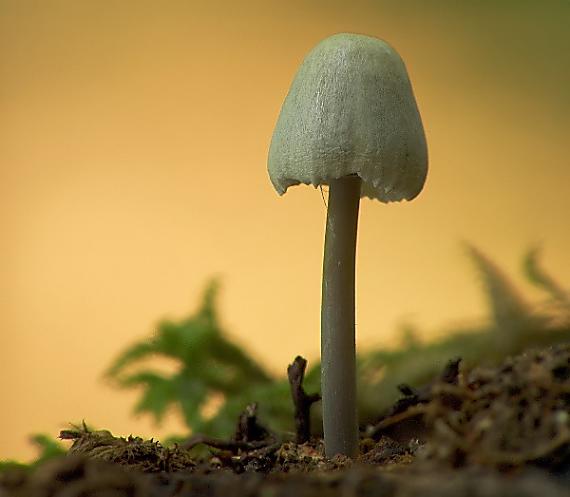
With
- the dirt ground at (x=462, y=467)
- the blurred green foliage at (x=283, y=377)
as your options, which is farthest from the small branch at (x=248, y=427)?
the dirt ground at (x=462, y=467)

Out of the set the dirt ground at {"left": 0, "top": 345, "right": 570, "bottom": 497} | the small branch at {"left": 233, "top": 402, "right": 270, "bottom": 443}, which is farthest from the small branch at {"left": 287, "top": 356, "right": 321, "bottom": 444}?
the dirt ground at {"left": 0, "top": 345, "right": 570, "bottom": 497}

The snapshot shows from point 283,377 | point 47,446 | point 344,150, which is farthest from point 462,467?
point 283,377

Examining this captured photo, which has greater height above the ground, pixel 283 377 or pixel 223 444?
pixel 283 377

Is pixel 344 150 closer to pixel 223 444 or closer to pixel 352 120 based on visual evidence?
pixel 352 120

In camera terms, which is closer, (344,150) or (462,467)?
(462,467)

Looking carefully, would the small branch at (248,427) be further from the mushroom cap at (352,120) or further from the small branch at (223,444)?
the mushroom cap at (352,120)

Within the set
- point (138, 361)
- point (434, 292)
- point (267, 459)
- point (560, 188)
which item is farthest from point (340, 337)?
point (560, 188)
